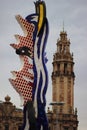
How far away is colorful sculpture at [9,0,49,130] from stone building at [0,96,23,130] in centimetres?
3814

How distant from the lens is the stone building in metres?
109

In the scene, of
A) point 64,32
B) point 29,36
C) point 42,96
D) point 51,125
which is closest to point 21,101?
point 42,96

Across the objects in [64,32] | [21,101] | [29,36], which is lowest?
[21,101]

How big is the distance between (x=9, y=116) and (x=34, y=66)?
40725mm

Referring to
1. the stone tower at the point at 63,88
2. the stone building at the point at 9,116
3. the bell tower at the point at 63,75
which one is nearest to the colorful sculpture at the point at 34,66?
the stone building at the point at 9,116

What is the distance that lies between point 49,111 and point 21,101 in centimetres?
4733

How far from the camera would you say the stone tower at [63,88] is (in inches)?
4498

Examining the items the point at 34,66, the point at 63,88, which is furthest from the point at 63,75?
the point at 34,66

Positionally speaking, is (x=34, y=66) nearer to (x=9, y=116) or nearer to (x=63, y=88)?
(x=9, y=116)

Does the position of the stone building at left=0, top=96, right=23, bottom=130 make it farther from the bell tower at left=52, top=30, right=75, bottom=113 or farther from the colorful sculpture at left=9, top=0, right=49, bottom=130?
the colorful sculpture at left=9, top=0, right=49, bottom=130

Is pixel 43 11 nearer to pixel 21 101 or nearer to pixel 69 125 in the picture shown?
pixel 21 101

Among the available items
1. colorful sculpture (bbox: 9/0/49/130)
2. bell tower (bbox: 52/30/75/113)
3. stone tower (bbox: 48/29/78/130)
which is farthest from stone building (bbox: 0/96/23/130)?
colorful sculpture (bbox: 9/0/49/130)

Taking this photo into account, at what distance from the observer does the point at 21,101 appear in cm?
6831

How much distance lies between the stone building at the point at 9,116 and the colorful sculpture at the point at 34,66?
1501 inches
